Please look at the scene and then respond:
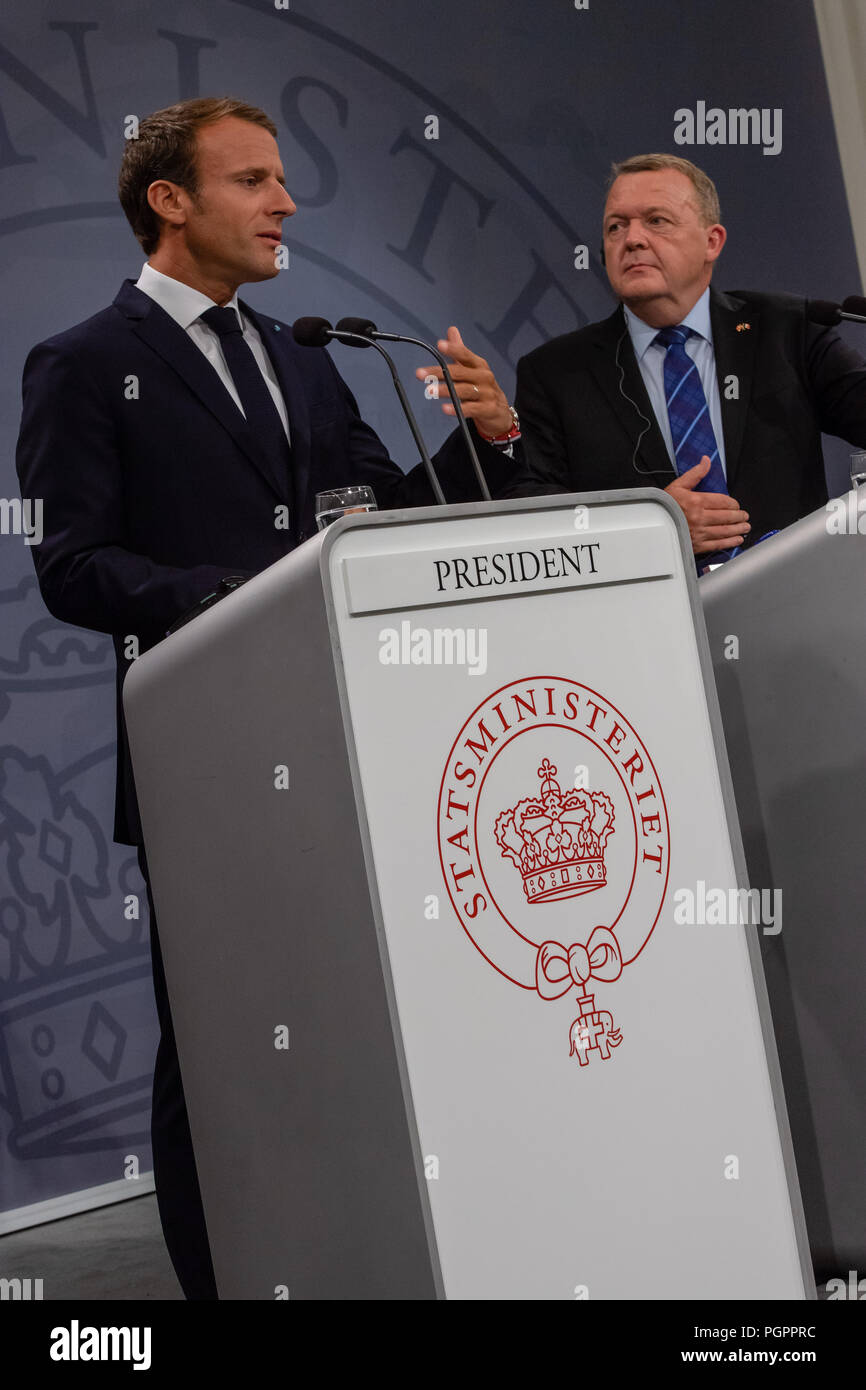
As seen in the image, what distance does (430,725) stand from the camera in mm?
1095

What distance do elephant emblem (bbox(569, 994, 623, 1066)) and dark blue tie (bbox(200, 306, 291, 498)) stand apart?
982 mm

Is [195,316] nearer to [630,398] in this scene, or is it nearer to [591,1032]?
[630,398]

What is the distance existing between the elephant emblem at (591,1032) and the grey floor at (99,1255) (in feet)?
3.97

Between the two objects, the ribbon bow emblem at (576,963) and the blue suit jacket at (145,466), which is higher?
the blue suit jacket at (145,466)

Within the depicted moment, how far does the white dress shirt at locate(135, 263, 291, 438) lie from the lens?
1935 mm

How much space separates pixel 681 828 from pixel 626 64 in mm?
2940

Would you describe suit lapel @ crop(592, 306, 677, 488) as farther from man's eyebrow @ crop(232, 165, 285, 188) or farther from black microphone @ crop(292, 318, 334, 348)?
black microphone @ crop(292, 318, 334, 348)

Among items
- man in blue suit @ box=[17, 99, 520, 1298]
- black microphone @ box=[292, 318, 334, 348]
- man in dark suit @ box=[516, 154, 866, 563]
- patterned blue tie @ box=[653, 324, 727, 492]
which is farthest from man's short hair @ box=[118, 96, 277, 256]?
patterned blue tie @ box=[653, 324, 727, 492]

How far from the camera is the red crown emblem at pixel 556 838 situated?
1117mm

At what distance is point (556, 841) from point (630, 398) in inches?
55.9

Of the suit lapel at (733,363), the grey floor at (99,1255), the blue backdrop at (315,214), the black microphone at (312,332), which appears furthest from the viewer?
the blue backdrop at (315,214)

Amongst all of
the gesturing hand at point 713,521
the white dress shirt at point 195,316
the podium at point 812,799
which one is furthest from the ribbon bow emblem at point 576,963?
the white dress shirt at point 195,316

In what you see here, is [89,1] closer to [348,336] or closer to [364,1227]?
[348,336]

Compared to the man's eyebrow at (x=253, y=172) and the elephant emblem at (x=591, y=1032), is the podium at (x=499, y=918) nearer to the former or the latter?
the elephant emblem at (x=591, y=1032)
